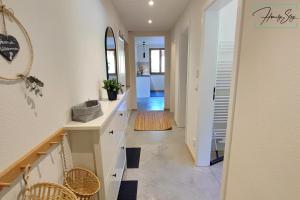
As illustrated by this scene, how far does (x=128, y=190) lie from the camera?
199 centimetres

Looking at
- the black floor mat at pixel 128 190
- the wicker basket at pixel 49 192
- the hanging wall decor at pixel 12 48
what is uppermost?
the hanging wall decor at pixel 12 48

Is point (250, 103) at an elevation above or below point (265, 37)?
below

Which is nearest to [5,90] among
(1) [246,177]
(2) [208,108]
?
(1) [246,177]

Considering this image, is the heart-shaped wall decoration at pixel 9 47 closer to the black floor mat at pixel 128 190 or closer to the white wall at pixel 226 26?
the black floor mat at pixel 128 190

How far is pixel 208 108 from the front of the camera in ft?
7.20

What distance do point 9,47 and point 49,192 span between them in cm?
68

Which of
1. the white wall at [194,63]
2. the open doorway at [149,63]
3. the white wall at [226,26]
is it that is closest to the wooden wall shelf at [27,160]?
the white wall at [194,63]

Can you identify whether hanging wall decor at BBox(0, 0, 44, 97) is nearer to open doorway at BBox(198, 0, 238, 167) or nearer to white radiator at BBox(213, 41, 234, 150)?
open doorway at BBox(198, 0, 238, 167)

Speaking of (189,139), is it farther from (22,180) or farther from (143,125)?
(22,180)

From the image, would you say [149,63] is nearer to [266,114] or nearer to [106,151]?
[106,151]

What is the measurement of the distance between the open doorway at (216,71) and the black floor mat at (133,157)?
90 cm

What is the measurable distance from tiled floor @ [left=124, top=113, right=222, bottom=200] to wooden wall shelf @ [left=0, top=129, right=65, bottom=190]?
1.29 metres

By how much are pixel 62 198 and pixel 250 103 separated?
118 cm

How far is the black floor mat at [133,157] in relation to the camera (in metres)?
2.52
